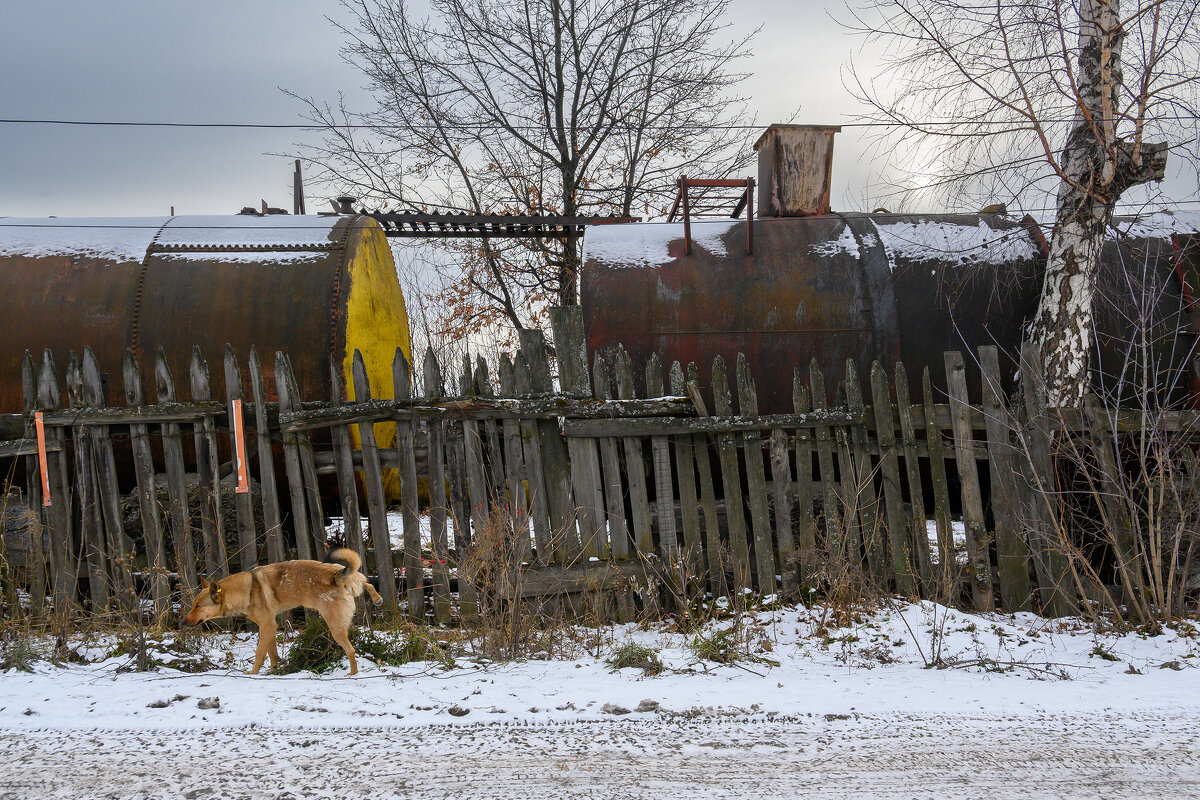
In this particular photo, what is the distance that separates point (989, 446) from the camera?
511cm

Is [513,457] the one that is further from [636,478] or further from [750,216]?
[750,216]

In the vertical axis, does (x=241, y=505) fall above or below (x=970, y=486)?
above

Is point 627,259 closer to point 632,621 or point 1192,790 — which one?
point 632,621

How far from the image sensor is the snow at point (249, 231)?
20.8ft

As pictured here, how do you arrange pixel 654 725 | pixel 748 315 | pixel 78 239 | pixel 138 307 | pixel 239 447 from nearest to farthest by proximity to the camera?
pixel 654 725
pixel 239 447
pixel 138 307
pixel 748 315
pixel 78 239

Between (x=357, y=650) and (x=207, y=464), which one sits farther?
(x=207, y=464)

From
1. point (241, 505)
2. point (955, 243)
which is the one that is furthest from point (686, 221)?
point (241, 505)

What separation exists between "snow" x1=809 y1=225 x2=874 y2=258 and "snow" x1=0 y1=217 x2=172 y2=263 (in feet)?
17.5

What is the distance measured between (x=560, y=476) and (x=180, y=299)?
3.26 meters

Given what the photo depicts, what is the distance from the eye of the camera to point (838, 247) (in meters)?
6.36

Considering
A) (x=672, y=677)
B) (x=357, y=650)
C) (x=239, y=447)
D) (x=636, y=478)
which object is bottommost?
(x=672, y=677)

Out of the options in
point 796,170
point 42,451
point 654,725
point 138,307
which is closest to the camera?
point 654,725

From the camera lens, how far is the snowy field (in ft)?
9.48

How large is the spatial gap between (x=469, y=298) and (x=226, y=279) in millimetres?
9378
